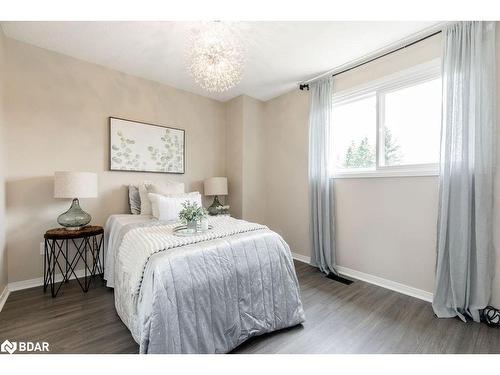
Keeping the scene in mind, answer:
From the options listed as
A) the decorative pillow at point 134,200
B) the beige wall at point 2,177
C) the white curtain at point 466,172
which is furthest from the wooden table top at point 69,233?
the white curtain at point 466,172

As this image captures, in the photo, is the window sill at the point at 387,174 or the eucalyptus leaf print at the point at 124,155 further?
the eucalyptus leaf print at the point at 124,155

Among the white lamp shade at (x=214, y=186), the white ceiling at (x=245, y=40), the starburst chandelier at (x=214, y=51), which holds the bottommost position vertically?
the white lamp shade at (x=214, y=186)

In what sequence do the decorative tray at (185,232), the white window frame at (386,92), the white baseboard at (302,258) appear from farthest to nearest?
the white baseboard at (302,258) → the white window frame at (386,92) → the decorative tray at (185,232)

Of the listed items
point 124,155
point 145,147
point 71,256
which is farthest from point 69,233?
point 145,147

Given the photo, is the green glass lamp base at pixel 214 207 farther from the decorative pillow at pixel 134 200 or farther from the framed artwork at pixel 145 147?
the decorative pillow at pixel 134 200

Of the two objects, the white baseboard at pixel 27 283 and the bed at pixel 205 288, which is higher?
the bed at pixel 205 288

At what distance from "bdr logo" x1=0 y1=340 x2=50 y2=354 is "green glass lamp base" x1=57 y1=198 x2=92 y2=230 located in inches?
41.7

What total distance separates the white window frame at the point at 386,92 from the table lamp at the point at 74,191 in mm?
2893

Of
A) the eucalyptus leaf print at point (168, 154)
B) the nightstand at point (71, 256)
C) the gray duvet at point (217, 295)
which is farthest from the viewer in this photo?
the eucalyptus leaf print at point (168, 154)

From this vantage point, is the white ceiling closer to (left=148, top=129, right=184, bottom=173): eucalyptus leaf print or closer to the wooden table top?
(left=148, top=129, right=184, bottom=173): eucalyptus leaf print

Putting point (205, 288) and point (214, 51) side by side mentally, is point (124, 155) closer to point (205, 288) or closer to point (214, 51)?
point (214, 51)

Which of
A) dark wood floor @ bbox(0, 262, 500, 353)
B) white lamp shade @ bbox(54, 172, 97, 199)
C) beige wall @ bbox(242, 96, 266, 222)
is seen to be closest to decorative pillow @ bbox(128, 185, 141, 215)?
white lamp shade @ bbox(54, 172, 97, 199)

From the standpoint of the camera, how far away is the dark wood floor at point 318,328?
60.9 inches
